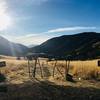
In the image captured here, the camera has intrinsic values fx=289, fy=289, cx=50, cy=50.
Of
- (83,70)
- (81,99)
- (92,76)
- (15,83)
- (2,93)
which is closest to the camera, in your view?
(81,99)

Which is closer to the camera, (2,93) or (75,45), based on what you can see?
(2,93)

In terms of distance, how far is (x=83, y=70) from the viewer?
2570 centimetres

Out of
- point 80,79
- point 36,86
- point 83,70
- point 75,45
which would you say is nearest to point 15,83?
point 36,86

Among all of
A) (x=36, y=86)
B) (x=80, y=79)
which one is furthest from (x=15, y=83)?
(x=80, y=79)

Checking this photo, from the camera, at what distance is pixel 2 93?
1778 centimetres

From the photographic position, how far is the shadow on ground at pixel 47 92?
1684cm

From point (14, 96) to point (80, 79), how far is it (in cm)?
764

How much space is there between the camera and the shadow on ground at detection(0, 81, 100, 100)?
1684 centimetres

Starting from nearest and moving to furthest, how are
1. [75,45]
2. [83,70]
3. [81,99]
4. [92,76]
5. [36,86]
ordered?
[81,99] < [36,86] < [92,76] < [83,70] < [75,45]

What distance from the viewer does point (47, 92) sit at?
17.8 m

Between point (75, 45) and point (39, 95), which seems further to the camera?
point (75, 45)

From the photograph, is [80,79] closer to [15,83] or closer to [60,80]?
[60,80]

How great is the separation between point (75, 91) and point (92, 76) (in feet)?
20.5

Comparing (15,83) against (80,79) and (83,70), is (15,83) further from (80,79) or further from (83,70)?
(83,70)
